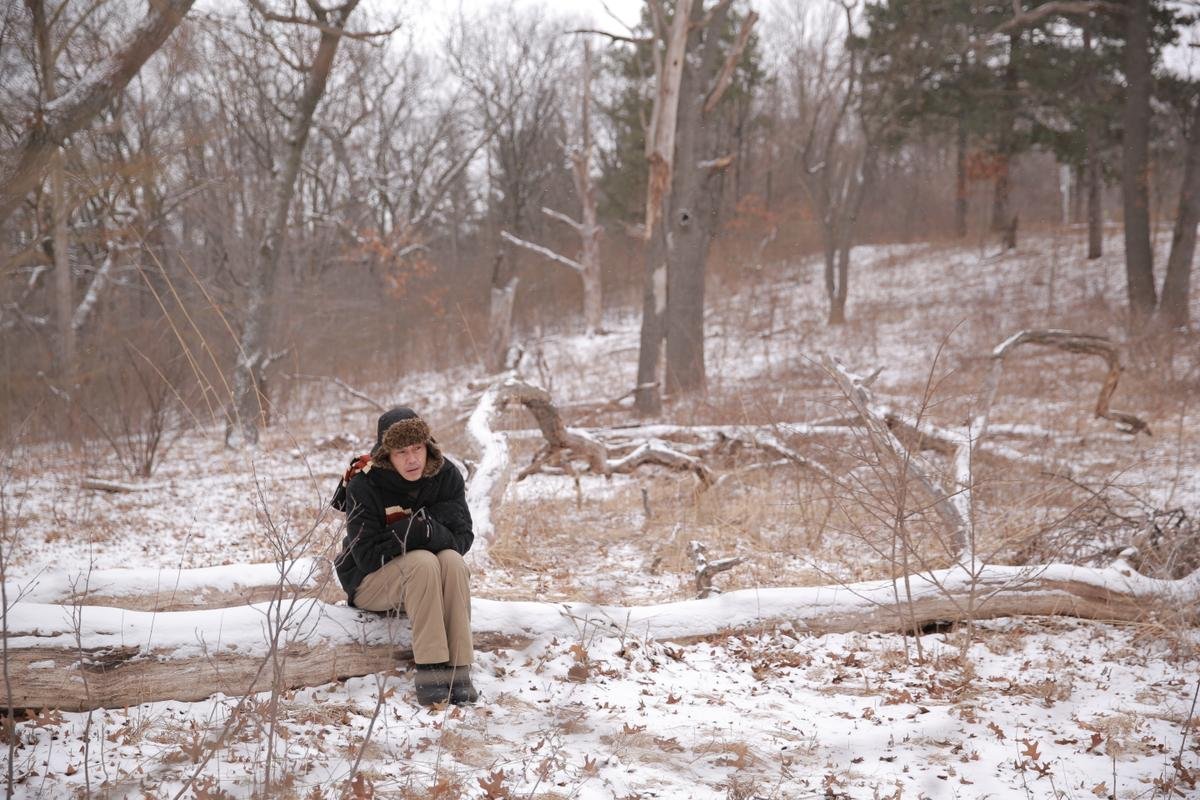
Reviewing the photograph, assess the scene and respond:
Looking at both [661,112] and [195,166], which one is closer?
[661,112]

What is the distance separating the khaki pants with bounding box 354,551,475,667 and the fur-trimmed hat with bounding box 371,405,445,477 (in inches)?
15.5

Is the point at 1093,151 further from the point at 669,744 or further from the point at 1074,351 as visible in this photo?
the point at 669,744

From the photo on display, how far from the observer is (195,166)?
16.2 m

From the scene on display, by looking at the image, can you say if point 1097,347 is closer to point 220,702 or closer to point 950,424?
point 950,424

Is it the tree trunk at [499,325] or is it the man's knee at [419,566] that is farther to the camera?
the tree trunk at [499,325]

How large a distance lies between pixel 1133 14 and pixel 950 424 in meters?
9.19

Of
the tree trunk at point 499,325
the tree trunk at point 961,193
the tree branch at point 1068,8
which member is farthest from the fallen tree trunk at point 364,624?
the tree trunk at point 961,193

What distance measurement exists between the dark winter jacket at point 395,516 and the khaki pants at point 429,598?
0.06 metres

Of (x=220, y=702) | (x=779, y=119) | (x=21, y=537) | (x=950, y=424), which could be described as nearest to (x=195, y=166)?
(x=21, y=537)

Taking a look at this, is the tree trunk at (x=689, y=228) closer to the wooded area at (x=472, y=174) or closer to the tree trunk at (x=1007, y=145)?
the wooded area at (x=472, y=174)

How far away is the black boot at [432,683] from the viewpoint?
120 inches

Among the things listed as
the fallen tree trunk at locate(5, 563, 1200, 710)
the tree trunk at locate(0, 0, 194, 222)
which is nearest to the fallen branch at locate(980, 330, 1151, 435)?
the fallen tree trunk at locate(5, 563, 1200, 710)

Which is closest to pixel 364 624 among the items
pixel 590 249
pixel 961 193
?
pixel 590 249

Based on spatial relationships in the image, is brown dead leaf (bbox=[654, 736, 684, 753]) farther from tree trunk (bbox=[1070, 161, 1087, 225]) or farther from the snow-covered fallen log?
tree trunk (bbox=[1070, 161, 1087, 225])
